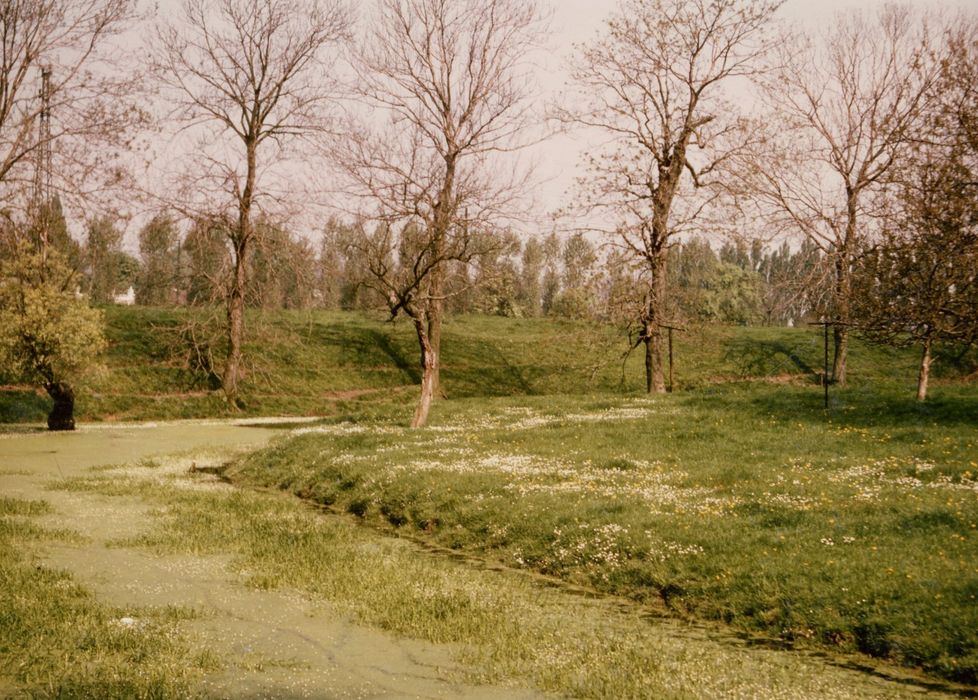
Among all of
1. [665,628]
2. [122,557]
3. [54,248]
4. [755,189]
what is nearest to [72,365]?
[54,248]

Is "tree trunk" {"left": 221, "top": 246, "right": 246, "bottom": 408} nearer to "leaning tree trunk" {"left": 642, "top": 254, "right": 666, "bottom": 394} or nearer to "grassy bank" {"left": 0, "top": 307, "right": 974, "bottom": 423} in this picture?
"grassy bank" {"left": 0, "top": 307, "right": 974, "bottom": 423}

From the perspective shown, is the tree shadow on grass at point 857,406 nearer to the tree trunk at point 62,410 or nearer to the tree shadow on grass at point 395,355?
the tree shadow on grass at point 395,355

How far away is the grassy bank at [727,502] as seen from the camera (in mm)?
10719

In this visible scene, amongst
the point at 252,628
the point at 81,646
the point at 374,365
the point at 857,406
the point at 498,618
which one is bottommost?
the point at 498,618

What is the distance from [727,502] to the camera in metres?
15.4

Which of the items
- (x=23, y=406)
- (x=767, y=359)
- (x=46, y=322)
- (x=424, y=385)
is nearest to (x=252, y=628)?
(x=424, y=385)

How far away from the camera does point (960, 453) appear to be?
1853 centimetres

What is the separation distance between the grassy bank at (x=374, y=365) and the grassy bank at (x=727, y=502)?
11.7 m

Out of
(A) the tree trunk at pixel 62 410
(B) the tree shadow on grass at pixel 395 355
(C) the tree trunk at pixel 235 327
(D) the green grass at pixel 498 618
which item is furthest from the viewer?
(B) the tree shadow on grass at pixel 395 355

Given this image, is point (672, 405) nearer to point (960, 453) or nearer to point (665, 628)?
point (960, 453)

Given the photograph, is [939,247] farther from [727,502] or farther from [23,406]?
[23,406]

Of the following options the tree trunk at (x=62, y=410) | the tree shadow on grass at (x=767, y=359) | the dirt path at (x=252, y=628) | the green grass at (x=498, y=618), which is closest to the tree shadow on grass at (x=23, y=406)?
the tree trunk at (x=62, y=410)

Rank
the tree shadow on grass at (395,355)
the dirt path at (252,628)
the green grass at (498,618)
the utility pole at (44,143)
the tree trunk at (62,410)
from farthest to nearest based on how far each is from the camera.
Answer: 1. the tree shadow on grass at (395,355)
2. the tree trunk at (62,410)
3. the utility pole at (44,143)
4. the green grass at (498,618)
5. the dirt path at (252,628)

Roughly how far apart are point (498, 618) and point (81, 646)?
4812 millimetres
